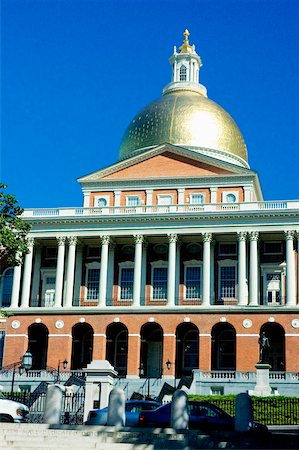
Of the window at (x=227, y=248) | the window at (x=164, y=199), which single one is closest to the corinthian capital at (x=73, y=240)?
the window at (x=164, y=199)

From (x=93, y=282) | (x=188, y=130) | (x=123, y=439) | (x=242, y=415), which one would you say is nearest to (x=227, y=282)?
(x=93, y=282)

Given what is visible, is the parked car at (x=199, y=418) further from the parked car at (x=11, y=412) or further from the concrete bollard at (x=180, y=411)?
the parked car at (x=11, y=412)

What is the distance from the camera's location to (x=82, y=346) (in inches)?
2601

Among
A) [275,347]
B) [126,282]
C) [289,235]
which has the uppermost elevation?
[289,235]

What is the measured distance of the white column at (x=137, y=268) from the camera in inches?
2509

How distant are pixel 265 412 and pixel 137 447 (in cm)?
1513

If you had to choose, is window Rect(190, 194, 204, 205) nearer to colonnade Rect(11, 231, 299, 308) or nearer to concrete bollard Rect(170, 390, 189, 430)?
colonnade Rect(11, 231, 299, 308)

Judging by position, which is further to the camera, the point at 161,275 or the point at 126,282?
the point at 126,282

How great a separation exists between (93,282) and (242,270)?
472 inches

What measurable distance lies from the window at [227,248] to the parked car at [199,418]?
120 ft

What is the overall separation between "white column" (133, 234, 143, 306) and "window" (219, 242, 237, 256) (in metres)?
6.19

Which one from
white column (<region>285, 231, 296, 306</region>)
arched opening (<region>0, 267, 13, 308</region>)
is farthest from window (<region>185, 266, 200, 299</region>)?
arched opening (<region>0, 267, 13, 308</region>)

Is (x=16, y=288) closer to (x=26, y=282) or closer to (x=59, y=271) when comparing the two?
(x=26, y=282)

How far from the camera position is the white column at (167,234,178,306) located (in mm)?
63312
